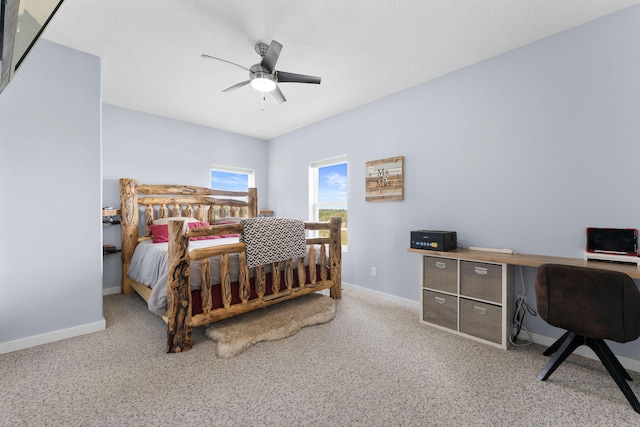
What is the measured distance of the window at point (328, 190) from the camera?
13.5 feet

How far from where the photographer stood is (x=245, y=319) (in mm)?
2623

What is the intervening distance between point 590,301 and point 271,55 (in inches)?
105

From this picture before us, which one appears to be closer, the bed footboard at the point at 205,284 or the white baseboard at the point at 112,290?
the bed footboard at the point at 205,284

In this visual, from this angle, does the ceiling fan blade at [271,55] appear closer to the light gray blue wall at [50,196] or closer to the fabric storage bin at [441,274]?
the light gray blue wall at [50,196]

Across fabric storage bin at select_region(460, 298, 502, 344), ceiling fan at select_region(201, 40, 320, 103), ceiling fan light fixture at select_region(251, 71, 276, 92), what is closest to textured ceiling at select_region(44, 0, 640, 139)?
ceiling fan at select_region(201, 40, 320, 103)

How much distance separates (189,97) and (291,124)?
156 centimetres

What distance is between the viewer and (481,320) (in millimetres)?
2271

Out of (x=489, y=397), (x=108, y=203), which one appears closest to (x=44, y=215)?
(x=108, y=203)

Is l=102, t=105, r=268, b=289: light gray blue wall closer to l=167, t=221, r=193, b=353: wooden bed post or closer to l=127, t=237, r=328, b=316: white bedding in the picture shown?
l=127, t=237, r=328, b=316: white bedding

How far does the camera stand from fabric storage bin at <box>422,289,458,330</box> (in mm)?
2439

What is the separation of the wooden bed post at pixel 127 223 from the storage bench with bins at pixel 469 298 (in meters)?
3.67

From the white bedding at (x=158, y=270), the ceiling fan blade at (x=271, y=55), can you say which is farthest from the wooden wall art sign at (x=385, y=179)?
the ceiling fan blade at (x=271, y=55)

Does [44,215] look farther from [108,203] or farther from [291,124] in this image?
[291,124]

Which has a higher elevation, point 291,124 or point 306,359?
point 291,124
